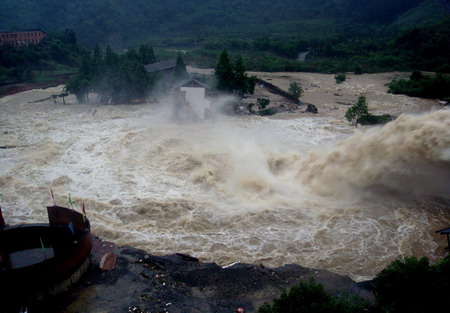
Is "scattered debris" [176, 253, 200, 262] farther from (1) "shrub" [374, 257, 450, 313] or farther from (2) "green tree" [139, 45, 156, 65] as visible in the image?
(2) "green tree" [139, 45, 156, 65]

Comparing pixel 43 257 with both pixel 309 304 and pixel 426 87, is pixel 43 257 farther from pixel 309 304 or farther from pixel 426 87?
pixel 426 87

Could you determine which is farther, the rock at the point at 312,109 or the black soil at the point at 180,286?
the rock at the point at 312,109

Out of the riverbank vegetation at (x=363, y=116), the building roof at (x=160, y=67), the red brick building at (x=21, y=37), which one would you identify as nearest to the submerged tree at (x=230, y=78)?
the building roof at (x=160, y=67)

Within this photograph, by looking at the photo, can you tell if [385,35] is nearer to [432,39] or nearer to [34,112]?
[432,39]

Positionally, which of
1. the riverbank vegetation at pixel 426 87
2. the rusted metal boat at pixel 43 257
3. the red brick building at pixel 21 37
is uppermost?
the red brick building at pixel 21 37

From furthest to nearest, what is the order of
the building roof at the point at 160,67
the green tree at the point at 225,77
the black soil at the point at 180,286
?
1. the building roof at the point at 160,67
2. the green tree at the point at 225,77
3. the black soil at the point at 180,286

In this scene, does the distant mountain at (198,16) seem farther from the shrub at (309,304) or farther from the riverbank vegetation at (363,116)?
the shrub at (309,304)

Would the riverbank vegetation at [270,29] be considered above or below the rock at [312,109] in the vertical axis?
above

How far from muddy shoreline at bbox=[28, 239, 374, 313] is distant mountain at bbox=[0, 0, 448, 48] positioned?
264ft

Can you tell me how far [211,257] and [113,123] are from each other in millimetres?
19469

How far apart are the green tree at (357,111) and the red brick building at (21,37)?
55.3m

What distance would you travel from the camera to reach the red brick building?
2496 inches

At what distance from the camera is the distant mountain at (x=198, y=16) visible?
92062 mm

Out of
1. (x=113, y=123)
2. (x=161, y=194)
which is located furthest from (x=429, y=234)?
(x=113, y=123)
